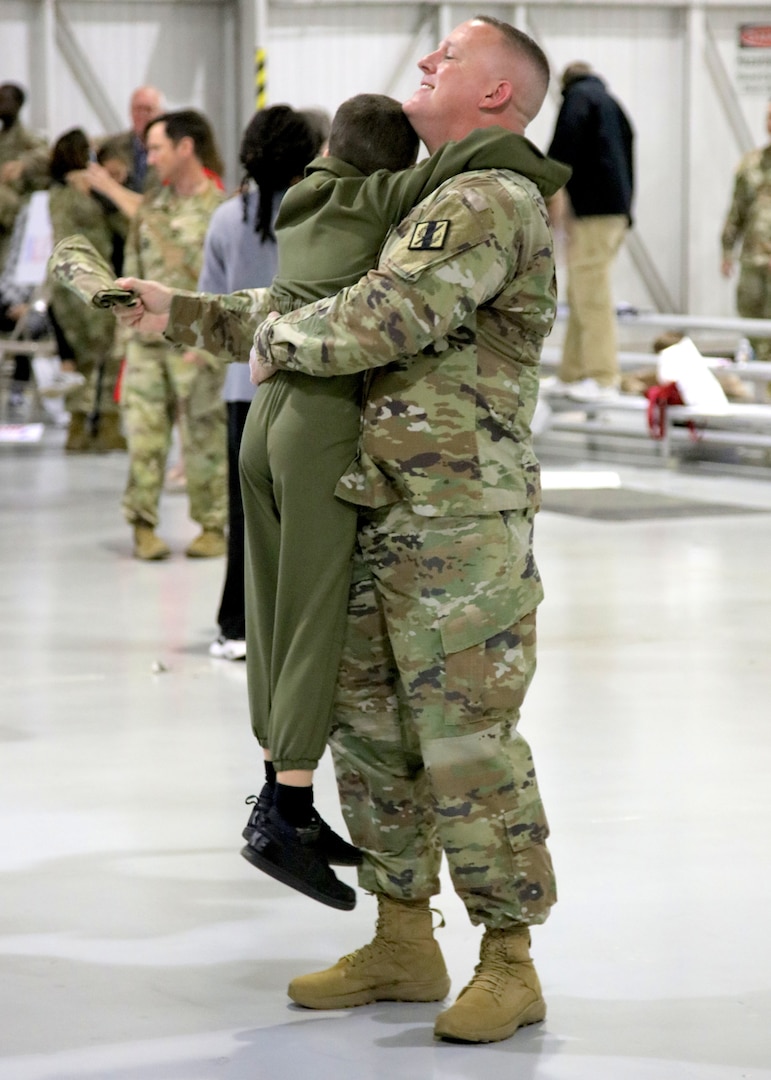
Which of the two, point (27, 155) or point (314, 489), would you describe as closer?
point (314, 489)

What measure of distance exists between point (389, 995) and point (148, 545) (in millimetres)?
4506

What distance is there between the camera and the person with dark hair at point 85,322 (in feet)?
33.7

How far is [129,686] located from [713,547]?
3111mm

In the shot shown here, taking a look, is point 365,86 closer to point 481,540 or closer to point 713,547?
point 713,547

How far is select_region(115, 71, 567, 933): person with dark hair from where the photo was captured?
2637mm

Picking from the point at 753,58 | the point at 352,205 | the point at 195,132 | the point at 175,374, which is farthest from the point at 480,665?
Result: the point at 753,58

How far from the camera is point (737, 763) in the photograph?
421 cm

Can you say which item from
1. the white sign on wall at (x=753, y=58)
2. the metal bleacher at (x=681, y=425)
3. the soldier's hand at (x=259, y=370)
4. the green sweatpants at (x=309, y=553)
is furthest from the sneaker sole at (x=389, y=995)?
the white sign on wall at (x=753, y=58)

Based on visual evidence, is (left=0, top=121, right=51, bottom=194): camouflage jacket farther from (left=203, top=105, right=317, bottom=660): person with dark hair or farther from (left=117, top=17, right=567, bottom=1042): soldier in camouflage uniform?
(left=117, top=17, right=567, bottom=1042): soldier in camouflage uniform

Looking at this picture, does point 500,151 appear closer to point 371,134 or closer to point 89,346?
point 371,134

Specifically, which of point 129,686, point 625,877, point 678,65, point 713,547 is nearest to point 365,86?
point 678,65

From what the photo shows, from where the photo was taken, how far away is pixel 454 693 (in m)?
2.59

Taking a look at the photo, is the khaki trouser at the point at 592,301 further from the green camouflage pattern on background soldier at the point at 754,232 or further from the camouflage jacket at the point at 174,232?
the camouflage jacket at the point at 174,232

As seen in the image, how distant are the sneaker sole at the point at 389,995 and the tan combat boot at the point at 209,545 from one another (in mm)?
4420
